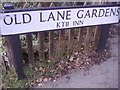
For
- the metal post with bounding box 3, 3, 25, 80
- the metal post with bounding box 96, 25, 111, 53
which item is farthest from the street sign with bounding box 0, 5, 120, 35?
the metal post with bounding box 96, 25, 111, 53

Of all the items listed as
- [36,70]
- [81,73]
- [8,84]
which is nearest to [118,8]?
[81,73]

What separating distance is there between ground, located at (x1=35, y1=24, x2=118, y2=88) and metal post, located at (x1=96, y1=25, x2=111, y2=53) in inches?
10.8

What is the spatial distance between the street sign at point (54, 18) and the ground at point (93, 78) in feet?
2.94

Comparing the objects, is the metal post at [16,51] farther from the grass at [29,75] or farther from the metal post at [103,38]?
the metal post at [103,38]

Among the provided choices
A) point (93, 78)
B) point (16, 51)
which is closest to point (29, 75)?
point (16, 51)

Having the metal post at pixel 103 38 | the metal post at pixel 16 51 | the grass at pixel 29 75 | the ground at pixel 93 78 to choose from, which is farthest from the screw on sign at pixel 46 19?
the ground at pixel 93 78

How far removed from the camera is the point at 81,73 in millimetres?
3309

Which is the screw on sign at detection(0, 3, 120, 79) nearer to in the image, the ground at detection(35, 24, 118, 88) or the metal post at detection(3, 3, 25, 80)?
the metal post at detection(3, 3, 25, 80)

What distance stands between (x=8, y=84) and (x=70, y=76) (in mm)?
1013

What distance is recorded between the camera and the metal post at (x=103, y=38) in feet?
11.2

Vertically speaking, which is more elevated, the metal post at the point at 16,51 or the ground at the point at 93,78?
the metal post at the point at 16,51

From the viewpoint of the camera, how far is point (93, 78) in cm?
323

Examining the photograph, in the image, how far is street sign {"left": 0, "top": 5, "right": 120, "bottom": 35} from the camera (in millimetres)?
2363

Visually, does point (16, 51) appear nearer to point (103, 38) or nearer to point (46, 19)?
point (46, 19)
